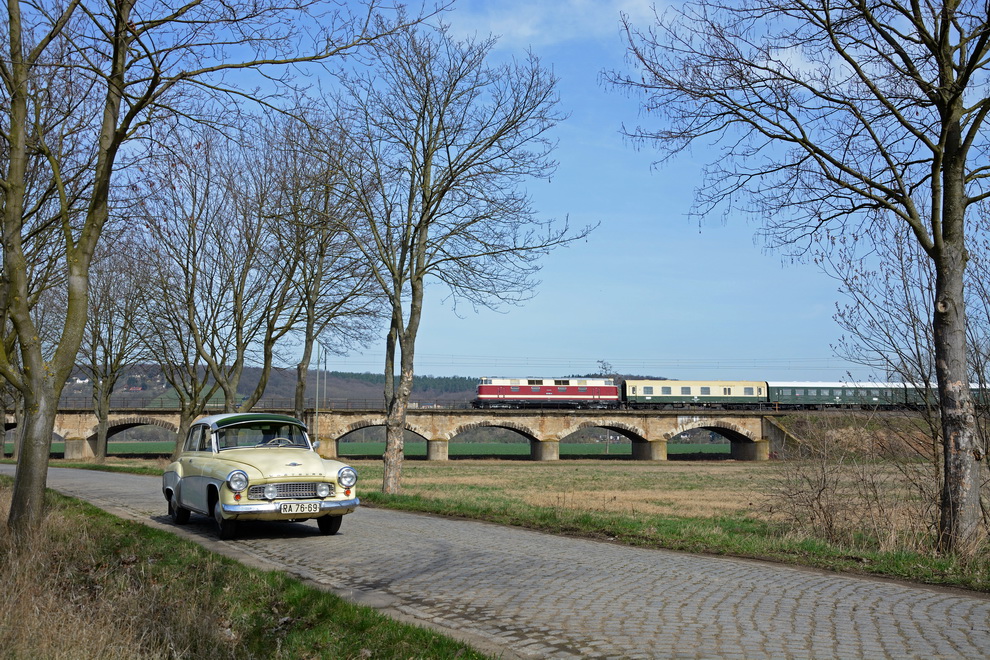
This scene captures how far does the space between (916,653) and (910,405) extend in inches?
302

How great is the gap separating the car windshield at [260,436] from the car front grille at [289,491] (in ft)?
4.81

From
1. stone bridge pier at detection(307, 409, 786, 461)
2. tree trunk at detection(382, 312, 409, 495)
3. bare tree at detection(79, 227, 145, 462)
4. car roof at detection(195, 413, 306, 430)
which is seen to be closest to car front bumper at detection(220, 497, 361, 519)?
car roof at detection(195, 413, 306, 430)

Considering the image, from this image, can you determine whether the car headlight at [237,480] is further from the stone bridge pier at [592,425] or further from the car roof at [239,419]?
the stone bridge pier at [592,425]

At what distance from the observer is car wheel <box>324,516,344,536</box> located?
11.7 m

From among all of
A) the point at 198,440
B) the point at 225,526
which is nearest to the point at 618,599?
the point at 225,526

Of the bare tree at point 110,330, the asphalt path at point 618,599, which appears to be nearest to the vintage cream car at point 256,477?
the asphalt path at point 618,599

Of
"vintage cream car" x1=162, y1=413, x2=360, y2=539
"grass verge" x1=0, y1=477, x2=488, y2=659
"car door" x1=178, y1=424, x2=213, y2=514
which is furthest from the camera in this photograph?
"car door" x1=178, y1=424, x2=213, y2=514

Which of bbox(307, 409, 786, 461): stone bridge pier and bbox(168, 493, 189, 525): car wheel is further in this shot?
bbox(307, 409, 786, 461): stone bridge pier

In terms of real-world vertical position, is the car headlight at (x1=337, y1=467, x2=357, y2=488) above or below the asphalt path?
above

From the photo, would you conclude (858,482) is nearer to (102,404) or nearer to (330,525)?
(330,525)

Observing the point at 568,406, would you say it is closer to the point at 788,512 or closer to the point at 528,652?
the point at 788,512

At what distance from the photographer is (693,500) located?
81.5 feet

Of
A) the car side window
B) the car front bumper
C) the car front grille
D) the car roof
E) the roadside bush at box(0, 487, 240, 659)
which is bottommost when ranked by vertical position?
the roadside bush at box(0, 487, 240, 659)

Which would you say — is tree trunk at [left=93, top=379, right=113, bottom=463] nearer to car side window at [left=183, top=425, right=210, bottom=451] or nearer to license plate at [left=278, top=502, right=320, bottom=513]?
car side window at [left=183, top=425, right=210, bottom=451]
